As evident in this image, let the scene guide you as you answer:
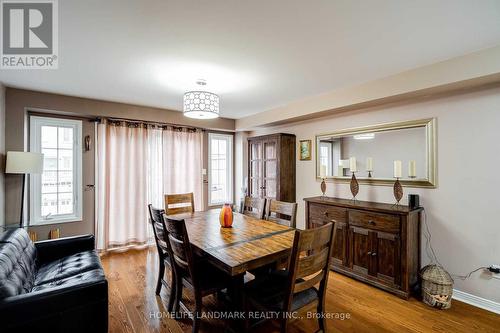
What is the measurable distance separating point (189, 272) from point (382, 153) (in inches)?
106

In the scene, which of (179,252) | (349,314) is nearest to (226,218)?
(179,252)

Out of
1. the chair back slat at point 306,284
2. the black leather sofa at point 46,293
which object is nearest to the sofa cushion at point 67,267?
the black leather sofa at point 46,293

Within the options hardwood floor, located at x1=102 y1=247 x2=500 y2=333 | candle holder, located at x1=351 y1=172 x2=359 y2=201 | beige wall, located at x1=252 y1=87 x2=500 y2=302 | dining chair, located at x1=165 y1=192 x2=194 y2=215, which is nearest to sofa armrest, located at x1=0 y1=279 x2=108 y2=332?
hardwood floor, located at x1=102 y1=247 x2=500 y2=333

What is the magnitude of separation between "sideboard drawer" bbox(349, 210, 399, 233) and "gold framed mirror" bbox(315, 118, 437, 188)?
1.84 ft

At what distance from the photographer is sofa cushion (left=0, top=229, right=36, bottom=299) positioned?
1.55 meters

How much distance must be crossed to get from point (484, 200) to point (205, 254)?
8.82 ft

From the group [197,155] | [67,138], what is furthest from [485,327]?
[67,138]

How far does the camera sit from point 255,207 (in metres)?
3.05

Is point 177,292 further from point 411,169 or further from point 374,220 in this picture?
point 411,169

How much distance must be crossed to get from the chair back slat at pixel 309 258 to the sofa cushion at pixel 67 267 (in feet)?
6.04

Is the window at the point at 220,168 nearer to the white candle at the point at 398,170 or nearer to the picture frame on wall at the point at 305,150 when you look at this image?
the picture frame on wall at the point at 305,150

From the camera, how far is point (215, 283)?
1.94m

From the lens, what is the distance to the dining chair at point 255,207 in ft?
9.67

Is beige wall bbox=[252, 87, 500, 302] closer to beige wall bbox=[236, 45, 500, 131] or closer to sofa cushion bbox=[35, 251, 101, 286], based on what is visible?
beige wall bbox=[236, 45, 500, 131]
